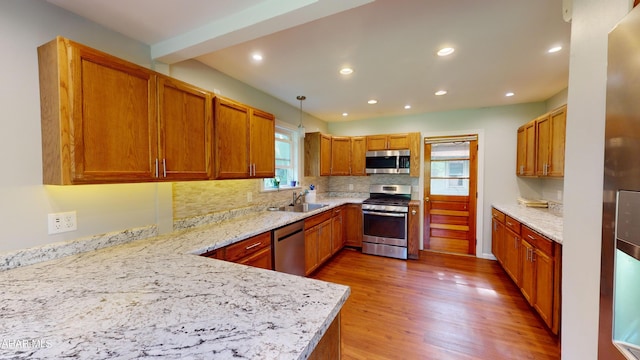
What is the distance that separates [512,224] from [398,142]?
2.06 metres

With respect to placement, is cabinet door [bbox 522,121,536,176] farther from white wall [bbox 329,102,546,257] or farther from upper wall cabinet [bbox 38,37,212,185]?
upper wall cabinet [bbox 38,37,212,185]

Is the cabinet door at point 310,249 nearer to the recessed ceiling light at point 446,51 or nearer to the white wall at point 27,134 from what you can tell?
the white wall at point 27,134

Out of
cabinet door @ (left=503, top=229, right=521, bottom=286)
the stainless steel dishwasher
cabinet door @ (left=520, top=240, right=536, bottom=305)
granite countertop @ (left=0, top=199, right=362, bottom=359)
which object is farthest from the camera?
cabinet door @ (left=503, top=229, right=521, bottom=286)

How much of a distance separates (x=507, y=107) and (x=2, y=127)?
5362 millimetres

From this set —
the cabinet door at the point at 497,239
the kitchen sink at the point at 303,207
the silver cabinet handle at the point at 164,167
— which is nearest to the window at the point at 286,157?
the kitchen sink at the point at 303,207

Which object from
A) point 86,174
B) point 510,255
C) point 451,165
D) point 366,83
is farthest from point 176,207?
point 451,165

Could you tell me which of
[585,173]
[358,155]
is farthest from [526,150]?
[585,173]

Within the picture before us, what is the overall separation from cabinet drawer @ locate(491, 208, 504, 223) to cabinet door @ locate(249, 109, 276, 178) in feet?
10.3

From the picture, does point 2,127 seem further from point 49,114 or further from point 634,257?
point 634,257

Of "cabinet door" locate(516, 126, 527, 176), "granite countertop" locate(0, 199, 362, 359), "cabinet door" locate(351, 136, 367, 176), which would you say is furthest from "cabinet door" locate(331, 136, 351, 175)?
"granite countertop" locate(0, 199, 362, 359)

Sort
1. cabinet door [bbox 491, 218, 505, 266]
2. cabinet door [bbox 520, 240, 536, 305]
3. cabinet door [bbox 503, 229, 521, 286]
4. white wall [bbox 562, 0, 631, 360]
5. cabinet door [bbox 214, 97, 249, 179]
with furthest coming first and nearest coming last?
cabinet door [bbox 491, 218, 505, 266], cabinet door [bbox 503, 229, 521, 286], cabinet door [bbox 520, 240, 536, 305], cabinet door [bbox 214, 97, 249, 179], white wall [bbox 562, 0, 631, 360]

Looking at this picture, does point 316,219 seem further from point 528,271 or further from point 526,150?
point 526,150

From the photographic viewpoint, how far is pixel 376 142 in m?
4.43

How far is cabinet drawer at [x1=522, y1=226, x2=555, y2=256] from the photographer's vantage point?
202 cm
